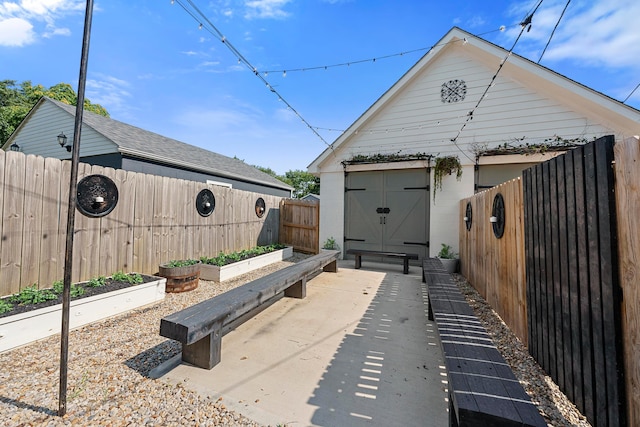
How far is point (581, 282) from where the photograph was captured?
176cm

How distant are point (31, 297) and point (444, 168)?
771 centimetres

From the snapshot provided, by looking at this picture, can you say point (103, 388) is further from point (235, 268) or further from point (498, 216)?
point (498, 216)

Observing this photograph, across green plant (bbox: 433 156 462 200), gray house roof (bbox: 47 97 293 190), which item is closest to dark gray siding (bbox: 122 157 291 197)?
gray house roof (bbox: 47 97 293 190)

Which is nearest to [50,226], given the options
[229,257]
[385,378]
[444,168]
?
[229,257]

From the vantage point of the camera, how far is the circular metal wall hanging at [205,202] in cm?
591

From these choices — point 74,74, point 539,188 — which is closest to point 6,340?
point 74,74

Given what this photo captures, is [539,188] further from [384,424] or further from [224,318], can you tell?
[224,318]

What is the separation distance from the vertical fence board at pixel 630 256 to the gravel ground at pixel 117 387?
60cm

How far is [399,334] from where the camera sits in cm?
308

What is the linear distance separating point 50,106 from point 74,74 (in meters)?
12.6

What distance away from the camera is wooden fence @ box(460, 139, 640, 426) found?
1418 mm

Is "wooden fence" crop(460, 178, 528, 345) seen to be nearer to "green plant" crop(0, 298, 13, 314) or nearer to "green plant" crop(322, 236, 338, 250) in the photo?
"green plant" crop(322, 236, 338, 250)

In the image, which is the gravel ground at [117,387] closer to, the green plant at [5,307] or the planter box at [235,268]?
the green plant at [5,307]

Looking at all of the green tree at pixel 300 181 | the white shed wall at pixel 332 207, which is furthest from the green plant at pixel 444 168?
the green tree at pixel 300 181
